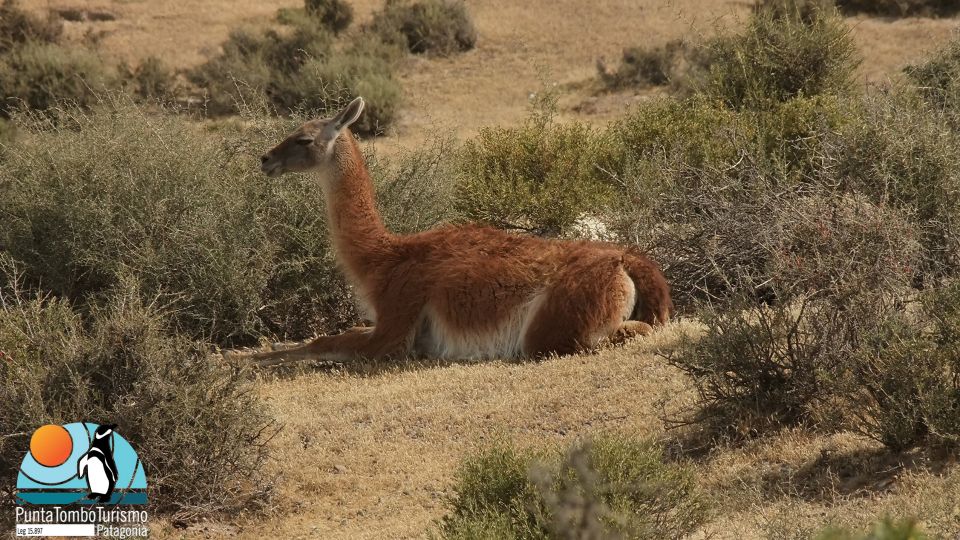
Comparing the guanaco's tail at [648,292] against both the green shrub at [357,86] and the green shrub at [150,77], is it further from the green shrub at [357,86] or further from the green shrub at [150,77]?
the green shrub at [150,77]

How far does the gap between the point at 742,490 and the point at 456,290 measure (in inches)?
141

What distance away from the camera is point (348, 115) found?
33.3 ft

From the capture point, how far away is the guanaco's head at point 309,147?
999 cm

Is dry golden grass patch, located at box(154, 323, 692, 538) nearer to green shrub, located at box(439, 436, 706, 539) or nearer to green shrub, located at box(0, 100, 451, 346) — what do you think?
green shrub, located at box(439, 436, 706, 539)

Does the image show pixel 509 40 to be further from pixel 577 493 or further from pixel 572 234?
pixel 577 493

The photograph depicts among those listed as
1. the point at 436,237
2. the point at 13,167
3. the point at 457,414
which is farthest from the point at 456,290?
the point at 13,167

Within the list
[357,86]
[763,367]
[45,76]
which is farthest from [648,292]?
[45,76]

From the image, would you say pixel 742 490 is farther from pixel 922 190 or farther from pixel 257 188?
pixel 257 188

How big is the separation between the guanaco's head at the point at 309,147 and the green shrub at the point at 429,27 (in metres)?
22.1

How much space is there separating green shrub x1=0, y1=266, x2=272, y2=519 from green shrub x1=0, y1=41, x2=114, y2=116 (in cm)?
1955

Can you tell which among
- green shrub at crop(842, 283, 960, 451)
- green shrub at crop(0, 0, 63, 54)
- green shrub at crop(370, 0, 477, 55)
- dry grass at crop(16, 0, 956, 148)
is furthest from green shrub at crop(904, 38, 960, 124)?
green shrub at crop(0, 0, 63, 54)

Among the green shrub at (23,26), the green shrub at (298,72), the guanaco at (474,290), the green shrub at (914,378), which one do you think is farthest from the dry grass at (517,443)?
the green shrub at (23,26)

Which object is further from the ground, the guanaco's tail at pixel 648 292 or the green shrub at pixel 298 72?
the guanaco's tail at pixel 648 292

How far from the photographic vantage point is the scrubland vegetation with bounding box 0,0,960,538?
634cm
